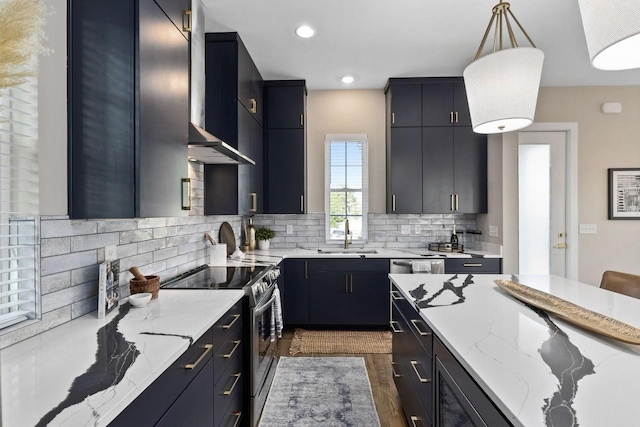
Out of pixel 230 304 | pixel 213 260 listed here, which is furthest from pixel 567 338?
pixel 213 260

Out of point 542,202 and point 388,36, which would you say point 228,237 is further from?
point 542,202

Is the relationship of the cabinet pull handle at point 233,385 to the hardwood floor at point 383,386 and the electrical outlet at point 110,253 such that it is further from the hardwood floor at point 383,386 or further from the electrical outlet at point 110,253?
the hardwood floor at point 383,386

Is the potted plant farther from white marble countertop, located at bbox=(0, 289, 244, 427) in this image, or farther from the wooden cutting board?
white marble countertop, located at bbox=(0, 289, 244, 427)

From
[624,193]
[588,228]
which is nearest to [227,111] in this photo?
[588,228]

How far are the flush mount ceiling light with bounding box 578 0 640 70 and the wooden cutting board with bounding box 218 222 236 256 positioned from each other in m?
2.86

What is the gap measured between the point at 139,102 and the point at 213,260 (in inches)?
64.1

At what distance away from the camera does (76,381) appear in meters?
0.82

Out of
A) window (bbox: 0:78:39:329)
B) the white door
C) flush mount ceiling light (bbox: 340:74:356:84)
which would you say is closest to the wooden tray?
window (bbox: 0:78:39:329)

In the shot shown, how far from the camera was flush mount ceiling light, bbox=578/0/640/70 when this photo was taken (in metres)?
0.79

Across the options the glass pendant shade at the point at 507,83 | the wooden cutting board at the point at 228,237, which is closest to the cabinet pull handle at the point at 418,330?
the glass pendant shade at the point at 507,83

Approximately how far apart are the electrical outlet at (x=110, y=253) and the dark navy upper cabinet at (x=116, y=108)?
0.33 metres

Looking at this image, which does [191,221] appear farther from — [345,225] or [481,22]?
[481,22]

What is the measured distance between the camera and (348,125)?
4.03m

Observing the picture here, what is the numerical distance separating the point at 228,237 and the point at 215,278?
3.39 ft
